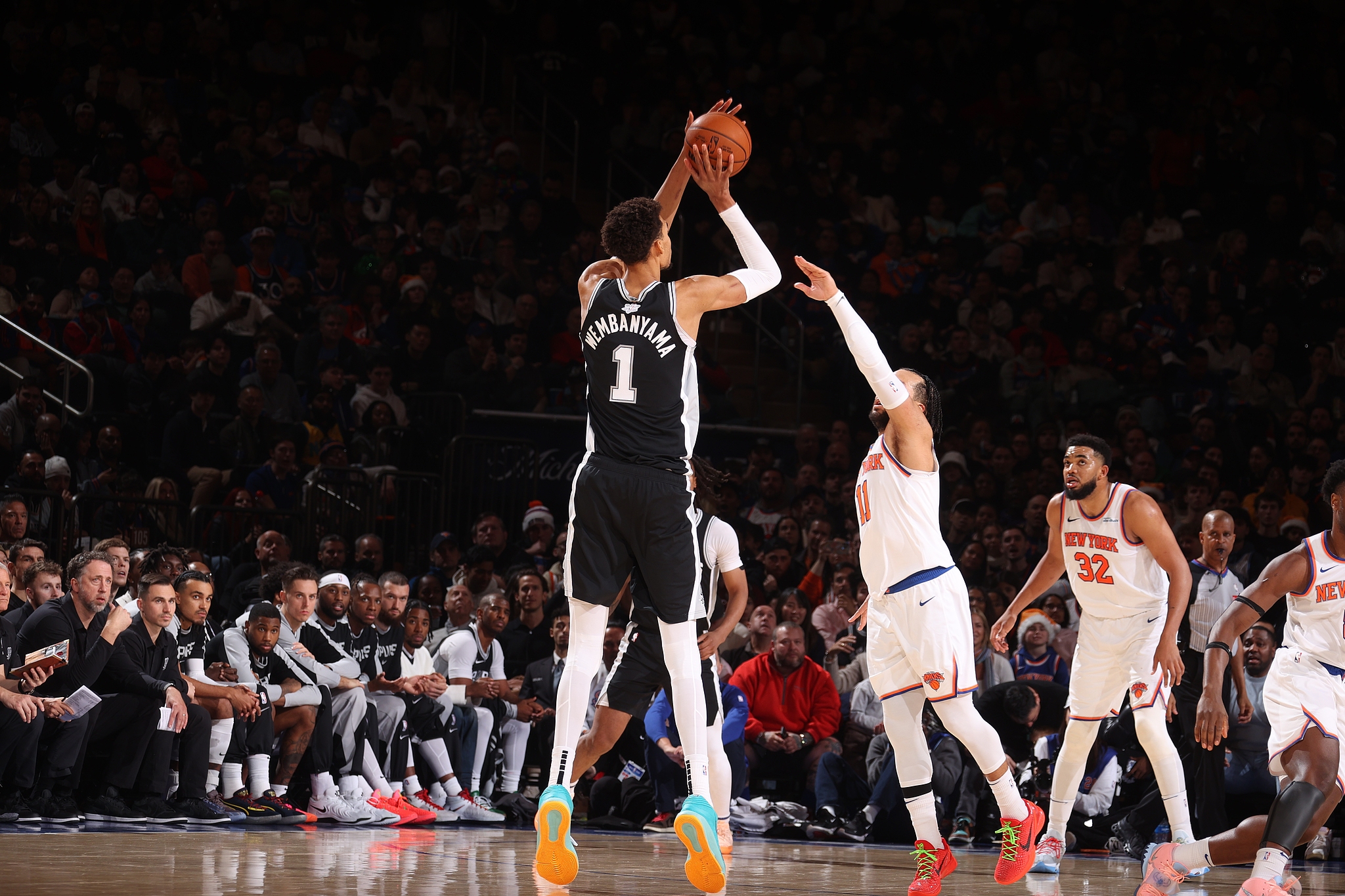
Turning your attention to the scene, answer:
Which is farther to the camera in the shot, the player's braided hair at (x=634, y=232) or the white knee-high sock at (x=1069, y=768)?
the white knee-high sock at (x=1069, y=768)

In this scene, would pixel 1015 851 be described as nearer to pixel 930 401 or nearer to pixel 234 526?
pixel 930 401

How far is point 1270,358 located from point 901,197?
4.34 meters

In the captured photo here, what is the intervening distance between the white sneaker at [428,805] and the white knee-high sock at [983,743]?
4.23 m

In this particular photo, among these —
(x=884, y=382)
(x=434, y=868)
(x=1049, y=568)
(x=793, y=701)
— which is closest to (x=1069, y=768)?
(x=1049, y=568)

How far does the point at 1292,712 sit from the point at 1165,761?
181 centimetres

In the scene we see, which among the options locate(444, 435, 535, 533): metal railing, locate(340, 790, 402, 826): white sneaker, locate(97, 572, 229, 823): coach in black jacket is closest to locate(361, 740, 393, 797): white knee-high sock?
locate(340, 790, 402, 826): white sneaker

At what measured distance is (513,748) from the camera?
9711 mm

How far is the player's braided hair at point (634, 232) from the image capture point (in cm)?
516

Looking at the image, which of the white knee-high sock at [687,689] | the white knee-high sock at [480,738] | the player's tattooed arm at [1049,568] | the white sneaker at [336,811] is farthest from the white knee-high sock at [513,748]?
the white knee-high sock at [687,689]

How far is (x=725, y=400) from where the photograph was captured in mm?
13594

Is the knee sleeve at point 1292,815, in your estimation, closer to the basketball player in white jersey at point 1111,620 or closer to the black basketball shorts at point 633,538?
the basketball player in white jersey at point 1111,620

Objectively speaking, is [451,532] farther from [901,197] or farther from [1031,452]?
[901,197]

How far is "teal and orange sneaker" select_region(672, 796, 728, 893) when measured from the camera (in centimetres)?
Answer: 475

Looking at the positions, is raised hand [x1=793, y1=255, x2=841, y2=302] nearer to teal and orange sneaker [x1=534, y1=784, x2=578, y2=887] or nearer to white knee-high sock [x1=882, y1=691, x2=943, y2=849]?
white knee-high sock [x1=882, y1=691, x2=943, y2=849]
